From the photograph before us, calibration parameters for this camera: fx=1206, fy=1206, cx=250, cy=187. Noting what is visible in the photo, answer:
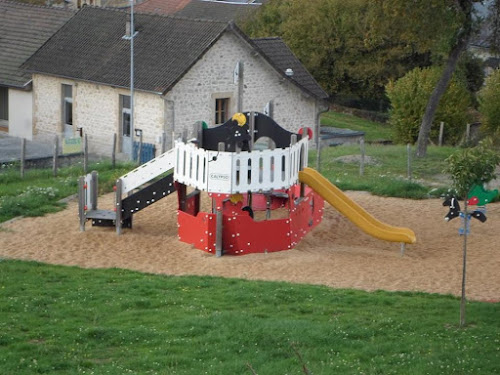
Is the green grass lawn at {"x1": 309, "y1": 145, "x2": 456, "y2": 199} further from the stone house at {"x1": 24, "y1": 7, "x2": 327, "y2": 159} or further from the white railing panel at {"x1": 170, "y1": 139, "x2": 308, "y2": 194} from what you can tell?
Answer: the white railing panel at {"x1": 170, "y1": 139, "x2": 308, "y2": 194}

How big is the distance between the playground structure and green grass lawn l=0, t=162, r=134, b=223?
2005 mm

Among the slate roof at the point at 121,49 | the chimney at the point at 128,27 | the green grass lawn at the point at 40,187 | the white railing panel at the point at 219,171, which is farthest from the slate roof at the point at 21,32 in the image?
the white railing panel at the point at 219,171

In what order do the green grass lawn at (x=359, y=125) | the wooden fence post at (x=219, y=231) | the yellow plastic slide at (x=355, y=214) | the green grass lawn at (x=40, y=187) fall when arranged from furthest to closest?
the green grass lawn at (x=359, y=125) < the green grass lawn at (x=40, y=187) < the yellow plastic slide at (x=355, y=214) < the wooden fence post at (x=219, y=231)

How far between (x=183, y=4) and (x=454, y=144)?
2926 centimetres

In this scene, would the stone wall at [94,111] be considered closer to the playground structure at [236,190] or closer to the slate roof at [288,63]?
the slate roof at [288,63]

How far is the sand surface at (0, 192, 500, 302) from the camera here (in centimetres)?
2161

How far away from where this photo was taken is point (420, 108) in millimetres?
42844

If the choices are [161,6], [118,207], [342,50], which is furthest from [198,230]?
[161,6]

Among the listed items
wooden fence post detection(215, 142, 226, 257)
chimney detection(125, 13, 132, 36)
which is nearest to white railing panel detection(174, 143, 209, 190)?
wooden fence post detection(215, 142, 226, 257)

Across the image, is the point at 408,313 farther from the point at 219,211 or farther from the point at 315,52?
the point at 315,52

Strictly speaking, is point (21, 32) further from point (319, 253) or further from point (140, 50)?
point (319, 253)

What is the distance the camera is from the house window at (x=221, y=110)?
3959cm

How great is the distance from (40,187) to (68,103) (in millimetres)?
12238

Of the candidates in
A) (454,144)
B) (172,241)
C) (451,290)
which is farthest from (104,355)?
(454,144)
